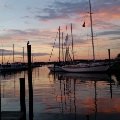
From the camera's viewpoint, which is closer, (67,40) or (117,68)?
(117,68)

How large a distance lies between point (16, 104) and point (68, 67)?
66.0m

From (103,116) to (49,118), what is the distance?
334 centimetres

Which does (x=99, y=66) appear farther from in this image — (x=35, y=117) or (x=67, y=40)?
(x=35, y=117)

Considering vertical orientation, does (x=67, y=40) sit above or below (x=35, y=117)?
above

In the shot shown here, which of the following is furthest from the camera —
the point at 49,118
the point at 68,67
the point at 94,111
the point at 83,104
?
the point at 68,67

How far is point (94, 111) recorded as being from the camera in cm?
2070

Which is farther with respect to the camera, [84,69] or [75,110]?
[84,69]

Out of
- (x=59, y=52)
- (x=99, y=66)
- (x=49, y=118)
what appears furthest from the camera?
(x=59, y=52)

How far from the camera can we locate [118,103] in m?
24.0

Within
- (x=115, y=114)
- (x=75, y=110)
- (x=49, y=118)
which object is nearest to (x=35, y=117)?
(x=49, y=118)

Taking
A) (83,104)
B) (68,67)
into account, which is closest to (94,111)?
(83,104)

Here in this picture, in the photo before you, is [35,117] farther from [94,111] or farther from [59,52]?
[59,52]

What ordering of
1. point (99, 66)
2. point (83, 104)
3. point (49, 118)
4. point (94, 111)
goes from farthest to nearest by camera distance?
point (99, 66)
point (83, 104)
point (94, 111)
point (49, 118)

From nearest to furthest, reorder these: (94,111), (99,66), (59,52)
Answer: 1. (94,111)
2. (99,66)
3. (59,52)
